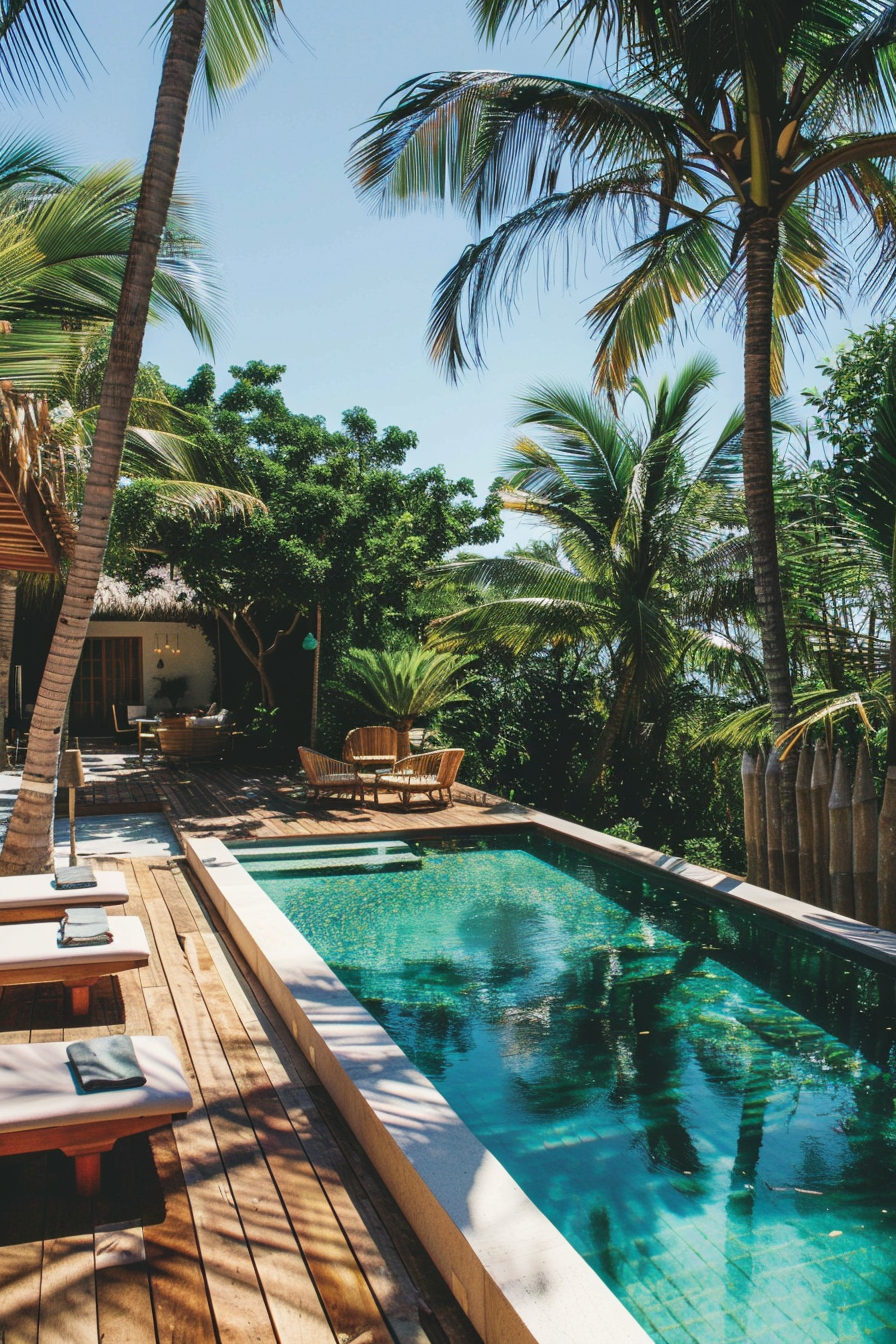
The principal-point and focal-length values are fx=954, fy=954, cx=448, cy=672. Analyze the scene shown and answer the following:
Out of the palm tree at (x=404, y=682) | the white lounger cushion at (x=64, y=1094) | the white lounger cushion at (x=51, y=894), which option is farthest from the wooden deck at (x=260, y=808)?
the white lounger cushion at (x=64, y=1094)

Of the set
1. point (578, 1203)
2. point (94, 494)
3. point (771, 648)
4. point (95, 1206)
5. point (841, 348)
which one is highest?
point (841, 348)

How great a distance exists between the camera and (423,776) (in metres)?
11.3

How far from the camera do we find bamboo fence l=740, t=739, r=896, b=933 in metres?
6.02

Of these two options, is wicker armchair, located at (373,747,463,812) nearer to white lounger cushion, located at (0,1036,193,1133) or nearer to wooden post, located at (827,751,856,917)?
wooden post, located at (827,751,856,917)

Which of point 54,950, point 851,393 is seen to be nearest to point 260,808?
point 54,950

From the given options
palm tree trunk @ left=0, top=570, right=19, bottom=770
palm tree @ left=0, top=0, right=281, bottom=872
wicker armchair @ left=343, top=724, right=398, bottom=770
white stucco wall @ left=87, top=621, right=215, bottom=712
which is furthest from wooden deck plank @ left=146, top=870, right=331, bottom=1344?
white stucco wall @ left=87, top=621, right=215, bottom=712

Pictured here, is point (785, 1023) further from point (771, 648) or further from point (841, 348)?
point (841, 348)

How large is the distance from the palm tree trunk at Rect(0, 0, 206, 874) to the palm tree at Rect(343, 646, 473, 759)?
23.8 ft

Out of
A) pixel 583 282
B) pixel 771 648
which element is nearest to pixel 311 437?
pixel 583 282

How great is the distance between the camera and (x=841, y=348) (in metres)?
9.38

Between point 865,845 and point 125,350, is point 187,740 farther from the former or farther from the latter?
point 865,845

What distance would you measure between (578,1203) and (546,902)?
13.6 ft

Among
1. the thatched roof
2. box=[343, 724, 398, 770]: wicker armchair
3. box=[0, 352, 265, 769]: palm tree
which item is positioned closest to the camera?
box=[0, 352, 265, 769]: palm tree

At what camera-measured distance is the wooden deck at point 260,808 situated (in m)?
9.80
